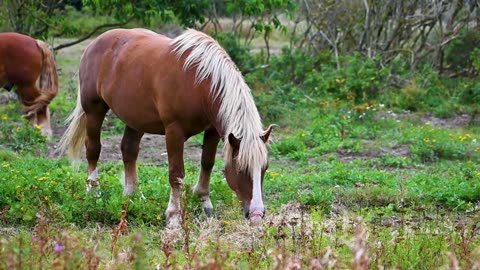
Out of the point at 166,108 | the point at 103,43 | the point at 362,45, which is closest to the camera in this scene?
the point at 166,108

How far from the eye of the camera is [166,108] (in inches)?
255

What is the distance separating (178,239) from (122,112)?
1754mm

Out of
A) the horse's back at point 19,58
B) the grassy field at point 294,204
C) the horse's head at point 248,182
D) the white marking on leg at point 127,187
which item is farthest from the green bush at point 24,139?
the horse's head at point 248,182

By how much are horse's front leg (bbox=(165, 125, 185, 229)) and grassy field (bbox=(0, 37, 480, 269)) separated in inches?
4.5

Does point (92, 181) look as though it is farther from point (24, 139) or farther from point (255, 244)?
point (24, 139)

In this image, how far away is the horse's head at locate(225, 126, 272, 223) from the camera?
230 inches

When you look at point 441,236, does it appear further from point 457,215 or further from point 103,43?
point 103,43

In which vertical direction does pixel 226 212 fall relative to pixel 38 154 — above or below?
above

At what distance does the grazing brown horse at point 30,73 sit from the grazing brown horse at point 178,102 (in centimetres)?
408

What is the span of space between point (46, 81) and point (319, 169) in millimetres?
4504

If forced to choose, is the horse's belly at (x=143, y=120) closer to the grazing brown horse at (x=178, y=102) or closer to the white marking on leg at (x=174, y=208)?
the grazing brown horse at (x=178, y=102)

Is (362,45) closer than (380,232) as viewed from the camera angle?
No

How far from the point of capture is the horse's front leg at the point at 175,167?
6449mm

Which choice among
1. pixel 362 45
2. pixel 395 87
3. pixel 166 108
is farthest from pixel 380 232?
pixel 362 45
